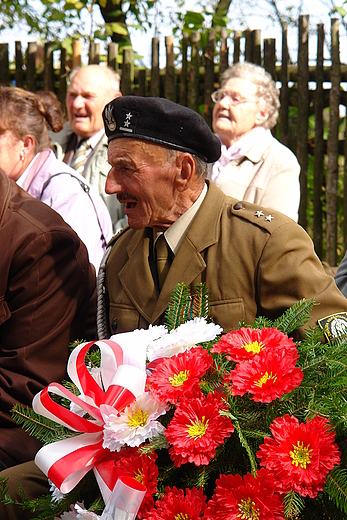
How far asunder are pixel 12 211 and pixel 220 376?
1.29 meters

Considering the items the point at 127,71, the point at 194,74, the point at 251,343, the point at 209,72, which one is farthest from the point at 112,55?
the point at 251,343

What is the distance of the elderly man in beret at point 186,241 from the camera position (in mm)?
2225

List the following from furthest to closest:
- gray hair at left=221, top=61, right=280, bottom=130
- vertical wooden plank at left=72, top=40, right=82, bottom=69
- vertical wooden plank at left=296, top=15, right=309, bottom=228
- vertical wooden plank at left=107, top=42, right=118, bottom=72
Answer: vertical wooden plank at left=72, top=40, right=82, bottom=69 < vertical wooden plank at left=107, top=42, right=118, bottom=72 < vertical wooden plank at left=296, top=15, right=309, bottom=228 < gray hair at left=221, top=61, right=280, bottom=130

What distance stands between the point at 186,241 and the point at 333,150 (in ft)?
13.2

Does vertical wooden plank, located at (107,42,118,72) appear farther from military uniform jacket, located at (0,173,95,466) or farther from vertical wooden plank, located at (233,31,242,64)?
military uniform jacket, located at (0,173,95,466)

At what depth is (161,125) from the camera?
235cm

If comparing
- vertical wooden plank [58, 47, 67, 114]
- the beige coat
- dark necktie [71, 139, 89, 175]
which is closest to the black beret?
the beige coat

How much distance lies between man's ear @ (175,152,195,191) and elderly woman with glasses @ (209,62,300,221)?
177 cm

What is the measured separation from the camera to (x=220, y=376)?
1.72 metres

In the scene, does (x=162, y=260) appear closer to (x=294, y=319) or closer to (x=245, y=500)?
(x=294, y=319)

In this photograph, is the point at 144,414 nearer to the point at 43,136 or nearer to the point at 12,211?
the point at 12,211

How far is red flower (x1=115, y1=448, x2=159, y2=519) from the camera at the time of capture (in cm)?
162

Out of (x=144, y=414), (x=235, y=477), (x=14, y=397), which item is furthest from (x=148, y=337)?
(x=14, y=397)

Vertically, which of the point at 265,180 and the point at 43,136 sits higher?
the point at 43,136
